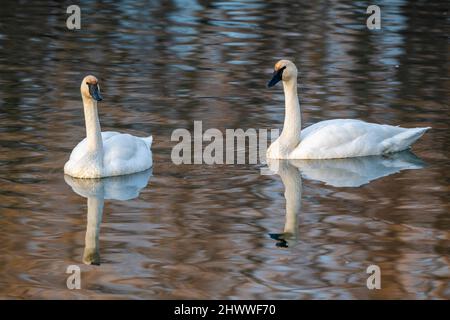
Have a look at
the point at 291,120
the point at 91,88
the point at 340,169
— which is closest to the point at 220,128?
the point at 291,120

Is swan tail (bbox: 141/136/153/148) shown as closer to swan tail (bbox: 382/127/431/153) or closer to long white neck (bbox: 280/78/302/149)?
long white neck (bbox: 280/78/302/149)

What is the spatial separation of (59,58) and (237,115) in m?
4.36

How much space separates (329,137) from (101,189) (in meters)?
2.61

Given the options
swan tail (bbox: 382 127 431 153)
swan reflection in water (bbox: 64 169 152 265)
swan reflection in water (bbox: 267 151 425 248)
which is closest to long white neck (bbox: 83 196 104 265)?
swan reflection in water (bbox: 64 169 152 265)

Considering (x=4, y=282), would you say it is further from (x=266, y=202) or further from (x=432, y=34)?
(x=432, y=34)

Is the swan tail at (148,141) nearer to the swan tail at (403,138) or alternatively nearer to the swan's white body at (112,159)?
the swan's white body at (112,159)

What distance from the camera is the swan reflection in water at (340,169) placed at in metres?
11.9

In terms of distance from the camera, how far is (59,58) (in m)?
18.0

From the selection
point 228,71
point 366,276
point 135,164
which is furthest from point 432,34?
point 366,276

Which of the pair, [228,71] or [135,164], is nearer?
[135,164]

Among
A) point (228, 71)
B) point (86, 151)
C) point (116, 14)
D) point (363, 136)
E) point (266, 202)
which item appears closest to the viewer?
point (266, 202)

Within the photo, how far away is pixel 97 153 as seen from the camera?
1195cm

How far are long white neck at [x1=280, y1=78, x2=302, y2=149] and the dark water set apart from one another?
2.64ft
